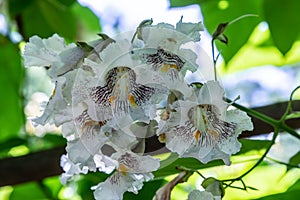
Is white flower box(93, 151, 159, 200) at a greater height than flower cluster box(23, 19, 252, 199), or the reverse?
flower cluster box(23, 19, 252, 199)

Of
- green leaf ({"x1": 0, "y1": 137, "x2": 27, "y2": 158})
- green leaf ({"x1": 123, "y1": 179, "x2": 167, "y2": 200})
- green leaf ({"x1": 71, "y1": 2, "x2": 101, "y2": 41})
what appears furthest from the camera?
green leaf ({"x1": 71, "y1": 2, "x2": 101, "y2": 41})

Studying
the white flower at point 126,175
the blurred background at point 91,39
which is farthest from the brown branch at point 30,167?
the white flower at point 126,175

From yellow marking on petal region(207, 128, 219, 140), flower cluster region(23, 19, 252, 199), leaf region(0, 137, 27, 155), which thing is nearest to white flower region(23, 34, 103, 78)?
flower cluster region(23, 19, 252, 199)

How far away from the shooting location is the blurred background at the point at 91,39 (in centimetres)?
78

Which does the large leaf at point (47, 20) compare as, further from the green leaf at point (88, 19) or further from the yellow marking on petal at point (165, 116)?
the yellow marking on petal at point (165, 116)

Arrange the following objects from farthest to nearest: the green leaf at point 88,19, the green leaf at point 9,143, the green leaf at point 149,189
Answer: the green leaf at point 88,19
the green leaf at point 9,143
the green leaf at point 149,189

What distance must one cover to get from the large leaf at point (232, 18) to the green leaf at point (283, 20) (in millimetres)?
49

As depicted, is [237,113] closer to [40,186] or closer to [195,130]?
[195,130]

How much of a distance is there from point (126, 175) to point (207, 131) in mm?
89

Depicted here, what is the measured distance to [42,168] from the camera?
2.81 ft

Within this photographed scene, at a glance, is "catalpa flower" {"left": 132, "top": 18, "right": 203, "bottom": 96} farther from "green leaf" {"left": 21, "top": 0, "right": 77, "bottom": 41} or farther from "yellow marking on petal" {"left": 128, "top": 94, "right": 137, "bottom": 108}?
"green leaf" {"left": 21, "top": 0, "right": 77, "bottom": 41}

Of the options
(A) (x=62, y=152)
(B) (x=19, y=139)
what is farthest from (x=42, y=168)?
(B) (x=19, y=139)

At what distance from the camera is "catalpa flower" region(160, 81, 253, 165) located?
0.52 m

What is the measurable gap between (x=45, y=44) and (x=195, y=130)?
0.15 m
